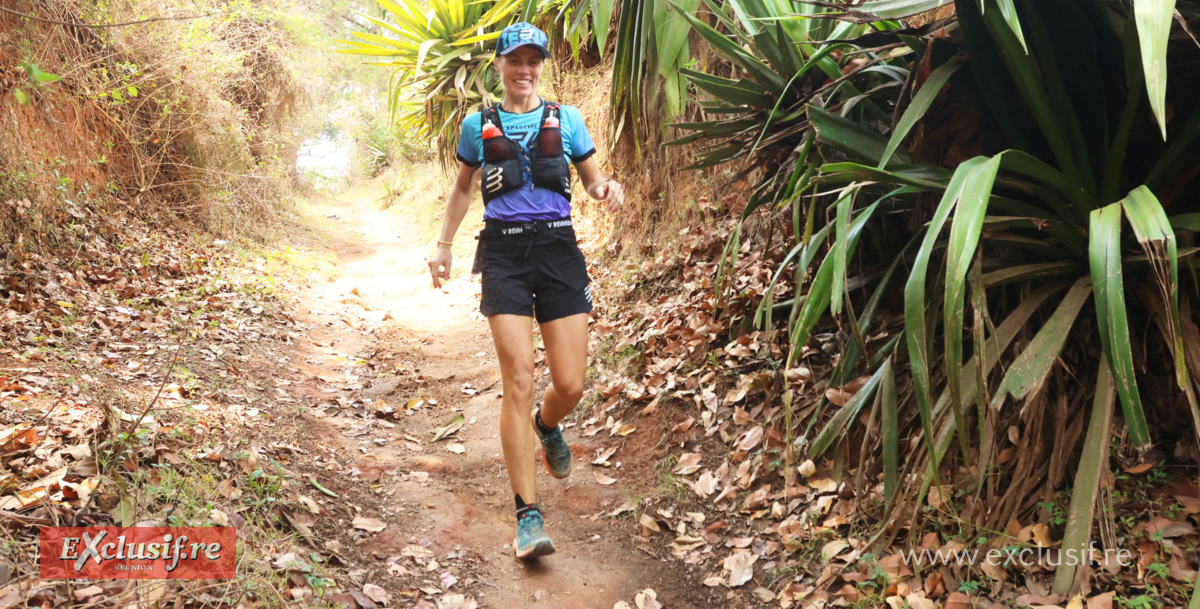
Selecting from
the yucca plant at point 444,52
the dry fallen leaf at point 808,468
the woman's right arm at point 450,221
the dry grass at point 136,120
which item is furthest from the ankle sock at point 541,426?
the yucca plant at point 444,52

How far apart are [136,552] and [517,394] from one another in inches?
54.6

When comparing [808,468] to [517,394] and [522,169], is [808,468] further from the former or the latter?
[522,169]

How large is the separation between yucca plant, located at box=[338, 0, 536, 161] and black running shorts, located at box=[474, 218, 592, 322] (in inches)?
205

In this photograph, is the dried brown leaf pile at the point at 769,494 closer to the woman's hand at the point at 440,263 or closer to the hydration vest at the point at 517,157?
the hydration vest at the point at 517,157

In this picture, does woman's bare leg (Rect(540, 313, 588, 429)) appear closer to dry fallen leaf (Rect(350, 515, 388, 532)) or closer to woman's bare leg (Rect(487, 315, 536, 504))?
woman's bare leg (Rect(487, 315, 536, 504))

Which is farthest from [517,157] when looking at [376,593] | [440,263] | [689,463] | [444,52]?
[444,52]

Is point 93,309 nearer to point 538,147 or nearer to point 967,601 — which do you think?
point 538,147

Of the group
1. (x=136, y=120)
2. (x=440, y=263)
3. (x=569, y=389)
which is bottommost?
(x=569, y=389)

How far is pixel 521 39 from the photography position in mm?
2934

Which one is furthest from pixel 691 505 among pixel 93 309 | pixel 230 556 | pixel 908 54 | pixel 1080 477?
pixel 93 309

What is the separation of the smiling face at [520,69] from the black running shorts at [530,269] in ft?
1.84

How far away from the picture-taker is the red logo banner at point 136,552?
2.07 m

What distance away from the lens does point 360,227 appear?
15.9 metres

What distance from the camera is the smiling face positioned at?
9.70ft
